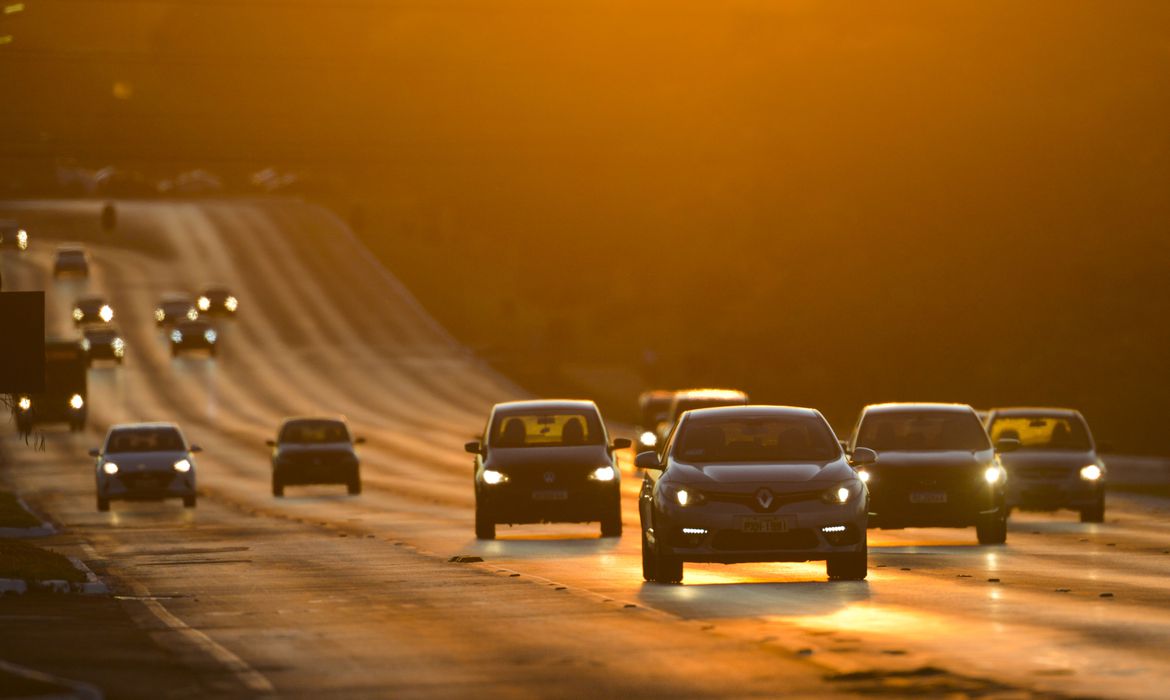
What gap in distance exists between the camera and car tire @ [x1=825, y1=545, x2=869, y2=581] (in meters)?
19.4

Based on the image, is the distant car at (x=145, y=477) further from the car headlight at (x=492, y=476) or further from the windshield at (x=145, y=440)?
the car headlight at (x=492, y=476)

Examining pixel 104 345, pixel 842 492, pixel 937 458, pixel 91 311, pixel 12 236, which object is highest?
pixel 12 236

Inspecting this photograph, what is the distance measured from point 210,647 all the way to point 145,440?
28097 millimetres

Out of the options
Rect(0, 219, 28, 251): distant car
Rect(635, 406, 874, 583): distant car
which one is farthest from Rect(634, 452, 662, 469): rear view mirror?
Rect(0, 219, 28, 251): distant car

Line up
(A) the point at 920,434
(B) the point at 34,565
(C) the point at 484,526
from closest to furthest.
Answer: (B) the point at 34,565
(A) the point at 920,434
(C) the point at 484,526

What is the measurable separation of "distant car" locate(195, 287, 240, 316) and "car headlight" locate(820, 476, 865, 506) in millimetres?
89139

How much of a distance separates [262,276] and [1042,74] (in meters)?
41.8

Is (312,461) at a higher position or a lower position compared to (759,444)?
lower

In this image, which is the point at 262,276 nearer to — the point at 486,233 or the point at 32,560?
the point at 486,233

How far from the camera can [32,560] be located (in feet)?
76.4

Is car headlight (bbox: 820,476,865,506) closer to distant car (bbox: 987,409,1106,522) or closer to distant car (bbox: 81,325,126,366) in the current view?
distant car (bbox: 987,409,1106,522)

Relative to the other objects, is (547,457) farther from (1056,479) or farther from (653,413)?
(653,413)

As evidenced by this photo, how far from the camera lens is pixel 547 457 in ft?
92.1

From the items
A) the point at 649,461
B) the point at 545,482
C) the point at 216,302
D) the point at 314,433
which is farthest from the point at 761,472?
the point at 216,302
